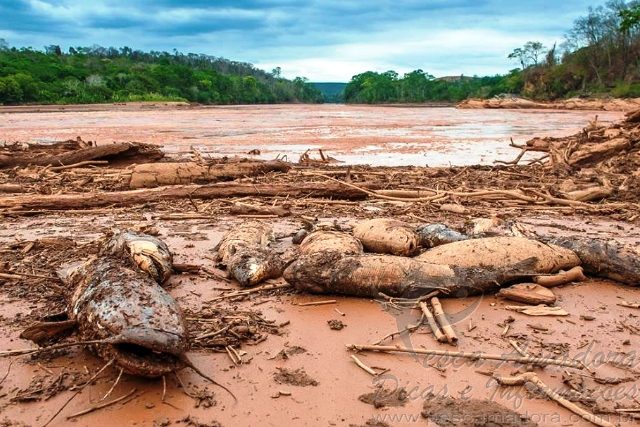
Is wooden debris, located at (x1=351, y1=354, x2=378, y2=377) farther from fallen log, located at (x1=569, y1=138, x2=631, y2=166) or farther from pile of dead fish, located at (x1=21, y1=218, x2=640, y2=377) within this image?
fallen log, located at (x1=569, y1=138, x2=631, y2=166)

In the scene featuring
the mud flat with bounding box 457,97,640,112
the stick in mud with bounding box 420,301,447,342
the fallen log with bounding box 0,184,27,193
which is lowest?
the mud flat with bounding box 457,97,640,112

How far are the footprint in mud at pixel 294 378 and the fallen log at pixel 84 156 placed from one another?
385 inches

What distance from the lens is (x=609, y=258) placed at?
450cm

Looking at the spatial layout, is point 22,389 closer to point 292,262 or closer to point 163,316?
point 163,316

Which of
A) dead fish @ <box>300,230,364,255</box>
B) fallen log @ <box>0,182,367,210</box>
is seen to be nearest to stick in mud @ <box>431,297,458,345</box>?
dead fish @ <box>300,230,364,255</box>

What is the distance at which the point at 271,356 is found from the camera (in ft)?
10.6

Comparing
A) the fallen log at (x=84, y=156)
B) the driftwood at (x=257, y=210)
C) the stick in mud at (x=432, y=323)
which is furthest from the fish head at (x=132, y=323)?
the fallen log at (x=84, y=156)

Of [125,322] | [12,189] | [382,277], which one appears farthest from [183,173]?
[125,322]

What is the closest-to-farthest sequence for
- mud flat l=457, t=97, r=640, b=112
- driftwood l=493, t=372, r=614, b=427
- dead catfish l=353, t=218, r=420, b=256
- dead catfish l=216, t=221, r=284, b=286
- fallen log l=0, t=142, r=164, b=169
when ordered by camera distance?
driftwood l=493, t=372, r=614, b=427 < dead catfish l=216, t=221, r=284, b=286 < dead catfish l=353, t=218, r=420, b=256 < fallen log l=0, t=142, r=164, b=169 < mud flat l=457, t=97, r=640, b=112

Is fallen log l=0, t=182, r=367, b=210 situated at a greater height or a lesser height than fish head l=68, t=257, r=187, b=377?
lesser

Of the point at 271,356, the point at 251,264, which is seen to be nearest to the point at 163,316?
the point at 271,356

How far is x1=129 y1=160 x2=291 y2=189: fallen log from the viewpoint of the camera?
9.22 m

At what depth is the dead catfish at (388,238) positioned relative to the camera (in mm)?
4891

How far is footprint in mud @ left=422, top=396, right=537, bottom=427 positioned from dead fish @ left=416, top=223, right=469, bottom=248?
8.22 ft
